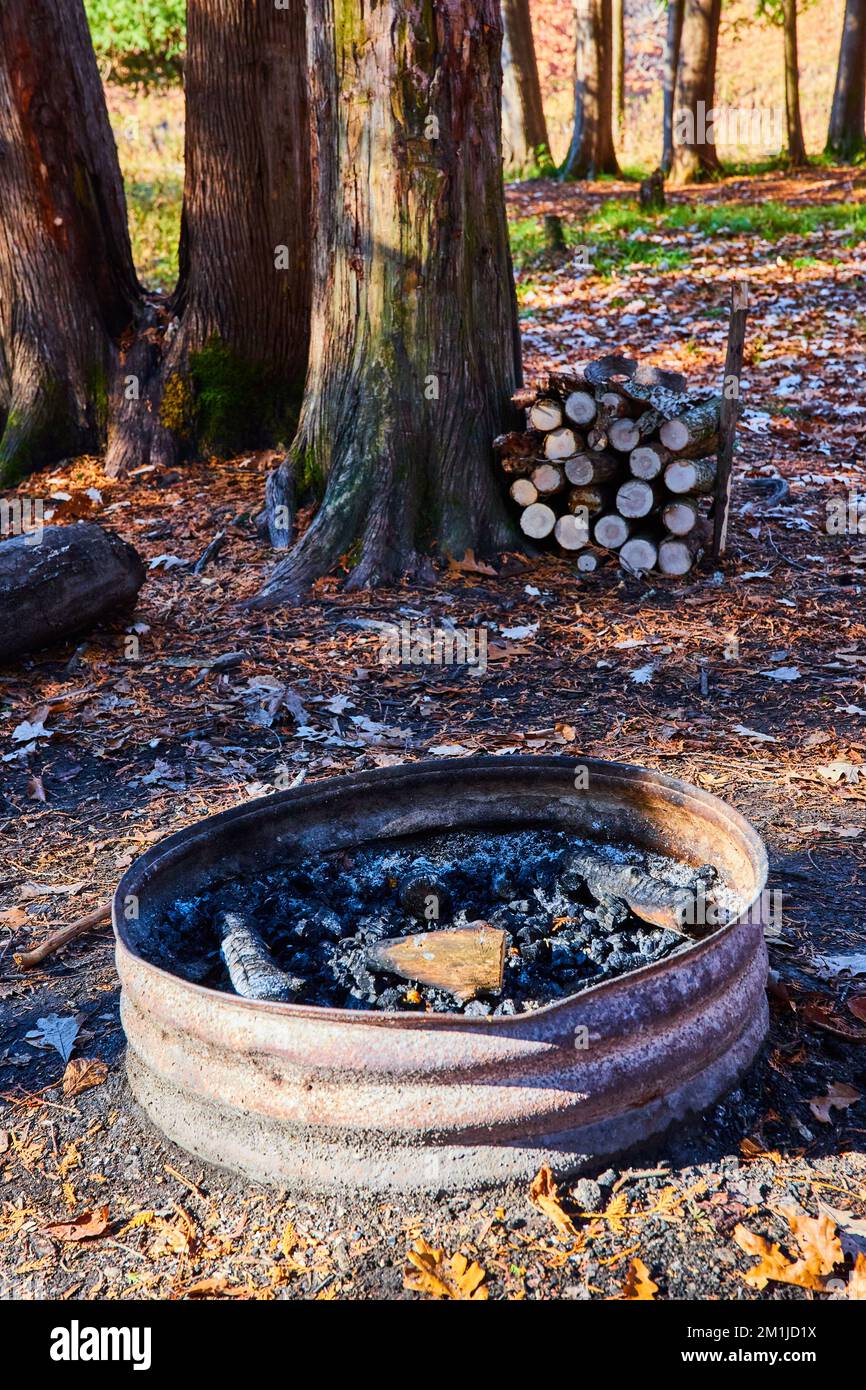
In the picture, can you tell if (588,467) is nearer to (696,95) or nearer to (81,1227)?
(81,1227)

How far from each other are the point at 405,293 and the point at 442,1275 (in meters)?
4.83

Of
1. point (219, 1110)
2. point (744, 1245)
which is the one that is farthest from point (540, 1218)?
point (219, 1110)

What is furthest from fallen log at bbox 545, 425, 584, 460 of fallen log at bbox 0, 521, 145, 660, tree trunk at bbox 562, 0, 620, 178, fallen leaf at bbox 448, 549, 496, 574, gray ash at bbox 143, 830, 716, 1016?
tree trunk at bbox 562, 0, 620, 178

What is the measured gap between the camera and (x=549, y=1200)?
2545 mm

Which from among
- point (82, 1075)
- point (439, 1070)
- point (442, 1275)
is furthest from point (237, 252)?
point (442, 1275)

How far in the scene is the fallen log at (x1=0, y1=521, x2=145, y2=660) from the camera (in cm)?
543

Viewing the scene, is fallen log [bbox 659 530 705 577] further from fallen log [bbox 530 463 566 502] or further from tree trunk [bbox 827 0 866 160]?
tree trunk [bbox 827 0 866 160]

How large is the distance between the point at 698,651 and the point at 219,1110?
357 cm

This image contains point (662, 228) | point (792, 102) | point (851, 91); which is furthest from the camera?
point (792, 102)

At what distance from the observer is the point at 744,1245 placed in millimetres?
2441

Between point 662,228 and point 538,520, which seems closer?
point 538,520

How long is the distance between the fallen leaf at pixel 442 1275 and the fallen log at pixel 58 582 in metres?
3.90

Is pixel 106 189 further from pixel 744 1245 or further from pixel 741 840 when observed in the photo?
pixel 744 1245

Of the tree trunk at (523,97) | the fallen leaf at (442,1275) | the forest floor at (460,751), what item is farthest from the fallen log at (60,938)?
the tree trunk at (523,97)
